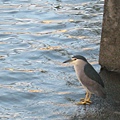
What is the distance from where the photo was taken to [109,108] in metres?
7.39

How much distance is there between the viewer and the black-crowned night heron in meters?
7.47

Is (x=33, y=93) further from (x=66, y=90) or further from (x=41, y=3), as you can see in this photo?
(x=41, y=3)

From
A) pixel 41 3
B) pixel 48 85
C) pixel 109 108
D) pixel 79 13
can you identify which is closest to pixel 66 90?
pixel 48 85

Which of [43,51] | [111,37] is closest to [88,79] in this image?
[111,37]

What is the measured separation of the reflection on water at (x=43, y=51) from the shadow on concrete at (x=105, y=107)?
0.17 m

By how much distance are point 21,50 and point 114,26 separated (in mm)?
2574

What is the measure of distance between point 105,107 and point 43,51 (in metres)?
3.38

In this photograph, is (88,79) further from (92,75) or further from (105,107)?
(105,107)

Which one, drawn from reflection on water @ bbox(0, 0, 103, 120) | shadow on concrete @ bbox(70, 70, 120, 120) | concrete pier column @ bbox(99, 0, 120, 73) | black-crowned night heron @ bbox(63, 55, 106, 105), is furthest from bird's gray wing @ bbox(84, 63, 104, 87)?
concrete pier column @ bbox(99, 0, 120, 73)

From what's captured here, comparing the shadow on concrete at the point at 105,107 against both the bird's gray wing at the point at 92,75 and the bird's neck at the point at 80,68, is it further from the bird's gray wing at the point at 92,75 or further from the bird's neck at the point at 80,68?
the bird's neck at the point at 80,68

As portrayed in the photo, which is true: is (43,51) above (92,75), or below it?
below

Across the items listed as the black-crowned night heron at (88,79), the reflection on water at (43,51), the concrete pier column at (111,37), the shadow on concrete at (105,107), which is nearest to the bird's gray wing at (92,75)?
the black-crowned night heron at (88,79)

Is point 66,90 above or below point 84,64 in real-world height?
below

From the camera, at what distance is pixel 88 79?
24.7ft
